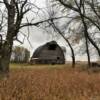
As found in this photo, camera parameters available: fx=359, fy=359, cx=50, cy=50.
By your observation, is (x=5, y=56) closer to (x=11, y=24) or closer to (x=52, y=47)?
(x=11, y=24)

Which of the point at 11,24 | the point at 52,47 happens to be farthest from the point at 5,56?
the point at 52,47

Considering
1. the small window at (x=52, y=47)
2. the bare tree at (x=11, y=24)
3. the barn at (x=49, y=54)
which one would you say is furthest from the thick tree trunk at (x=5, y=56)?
the small window at (x=52, y=47)

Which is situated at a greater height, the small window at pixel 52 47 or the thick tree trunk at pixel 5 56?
the small window at pixel 52 47

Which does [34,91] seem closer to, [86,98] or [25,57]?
[86,98]

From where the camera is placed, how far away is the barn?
61.5 metres

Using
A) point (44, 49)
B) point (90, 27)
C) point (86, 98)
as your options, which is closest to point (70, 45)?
point (90, 27)

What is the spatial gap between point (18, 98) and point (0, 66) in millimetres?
7652

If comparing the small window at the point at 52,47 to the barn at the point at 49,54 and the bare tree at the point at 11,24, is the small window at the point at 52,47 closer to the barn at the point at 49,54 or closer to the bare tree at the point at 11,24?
the barn at the point at 49,54

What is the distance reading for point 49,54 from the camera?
6266 cm

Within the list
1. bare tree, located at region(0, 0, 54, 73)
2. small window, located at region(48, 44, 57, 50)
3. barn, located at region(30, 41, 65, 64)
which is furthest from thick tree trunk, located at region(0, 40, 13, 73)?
small window, located at region(48, 44, 57, 50)

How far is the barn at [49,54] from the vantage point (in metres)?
61.5

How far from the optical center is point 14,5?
17531mm

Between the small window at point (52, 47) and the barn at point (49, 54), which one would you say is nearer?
the barn at point (49, 54)

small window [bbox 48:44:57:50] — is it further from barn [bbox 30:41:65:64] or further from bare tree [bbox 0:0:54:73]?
bare tree [bbox 0:0:54:73]
